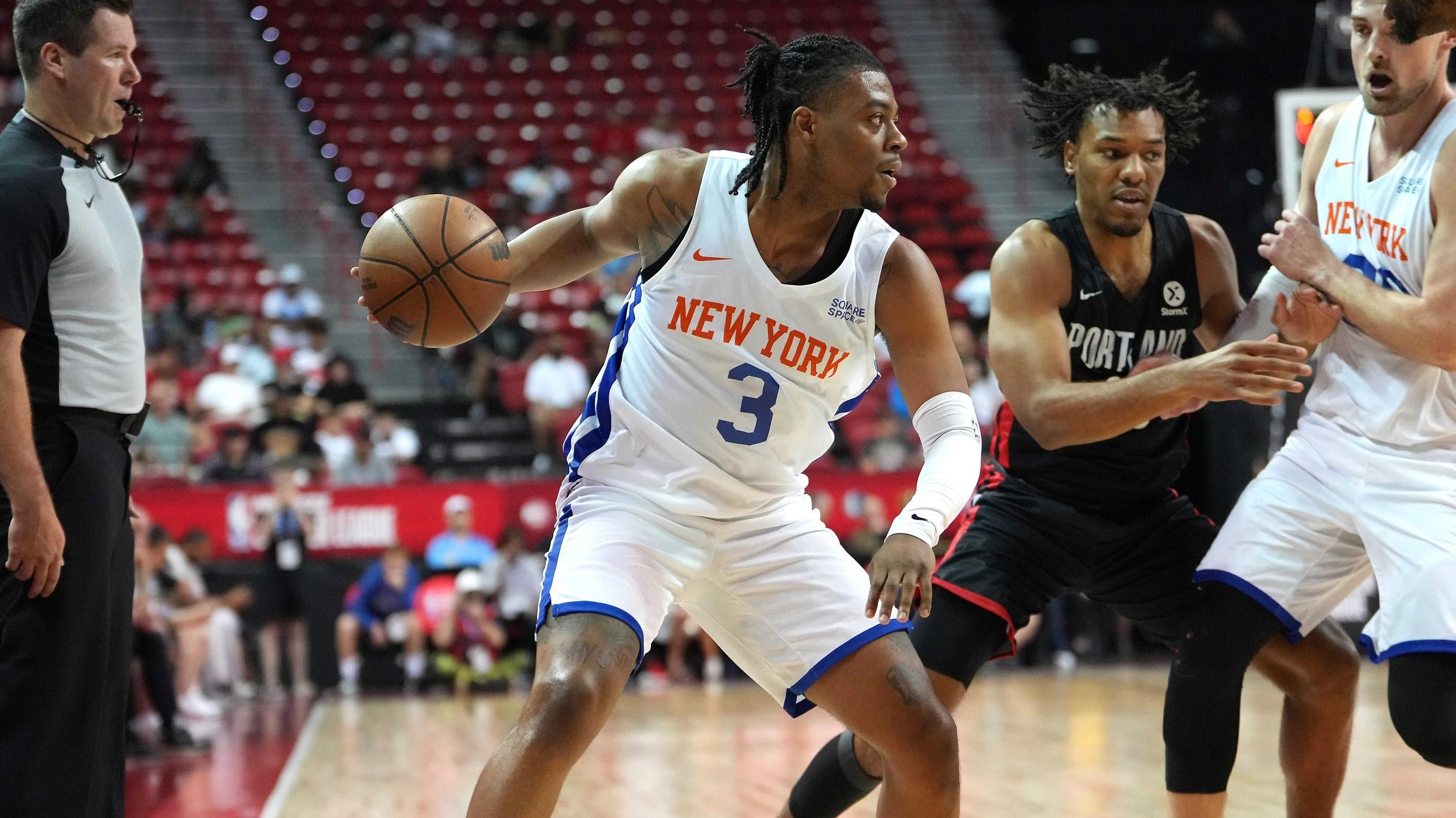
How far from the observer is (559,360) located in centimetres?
1391

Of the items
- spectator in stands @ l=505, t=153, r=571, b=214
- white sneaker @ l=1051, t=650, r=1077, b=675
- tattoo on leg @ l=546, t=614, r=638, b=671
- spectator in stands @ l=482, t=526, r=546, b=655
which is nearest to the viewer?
tattoo on leg @ l=546, t=614, r=638, b=671

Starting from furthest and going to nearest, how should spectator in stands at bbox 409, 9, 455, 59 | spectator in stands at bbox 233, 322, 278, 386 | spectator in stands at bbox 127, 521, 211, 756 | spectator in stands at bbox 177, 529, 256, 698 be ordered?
spectator in stands at bbox 409, 9, 455, 59
spectator in stands at bbox 233, 322, 278, 386
spectator in stands at bbox 177, 529, 256, 698
spectator in stands at bbox 127, 521, 211, 756

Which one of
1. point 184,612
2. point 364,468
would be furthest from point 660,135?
point 184,612

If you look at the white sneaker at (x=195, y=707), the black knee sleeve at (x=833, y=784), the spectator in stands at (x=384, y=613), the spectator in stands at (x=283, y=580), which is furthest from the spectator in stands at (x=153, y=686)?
the black knee sleeve at (x=833, y=784)

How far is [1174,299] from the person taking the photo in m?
4.36

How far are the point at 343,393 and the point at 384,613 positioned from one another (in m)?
2.70

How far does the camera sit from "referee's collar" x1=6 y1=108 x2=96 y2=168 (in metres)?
3.74

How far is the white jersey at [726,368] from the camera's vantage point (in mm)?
3730

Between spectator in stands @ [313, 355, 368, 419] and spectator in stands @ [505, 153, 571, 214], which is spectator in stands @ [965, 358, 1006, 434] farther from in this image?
spectator in stands @ [313, 355, 368, 419]

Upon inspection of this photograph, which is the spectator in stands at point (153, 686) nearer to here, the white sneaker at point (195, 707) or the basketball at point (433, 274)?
the white sneaker at point (195, 707)

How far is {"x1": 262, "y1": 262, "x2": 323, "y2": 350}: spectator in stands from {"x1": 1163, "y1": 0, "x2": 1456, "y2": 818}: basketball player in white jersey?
11.8 m

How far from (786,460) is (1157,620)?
1.34m

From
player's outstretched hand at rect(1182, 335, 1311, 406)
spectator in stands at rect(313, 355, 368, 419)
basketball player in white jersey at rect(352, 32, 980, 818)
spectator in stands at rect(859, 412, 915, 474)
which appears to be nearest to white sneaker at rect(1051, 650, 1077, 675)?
spectator in stands at rect(859, 412, 915, 474)

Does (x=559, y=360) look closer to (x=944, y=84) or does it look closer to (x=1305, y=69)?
(x=944, y=84)
